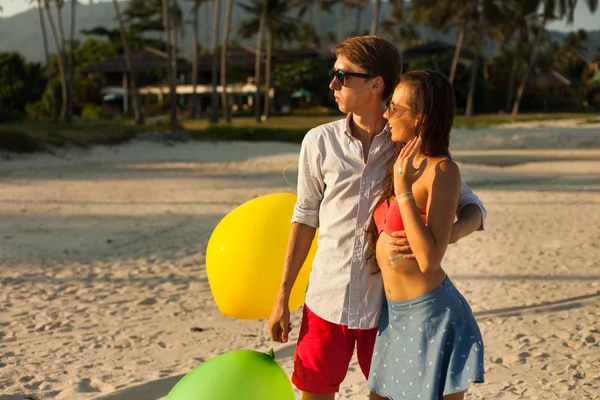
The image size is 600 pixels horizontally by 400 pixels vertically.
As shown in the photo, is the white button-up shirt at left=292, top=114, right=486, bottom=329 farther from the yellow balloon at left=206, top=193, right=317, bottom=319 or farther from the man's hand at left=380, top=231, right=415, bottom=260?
the yellow balloon at left=206, top=193, right=317, bottom=319

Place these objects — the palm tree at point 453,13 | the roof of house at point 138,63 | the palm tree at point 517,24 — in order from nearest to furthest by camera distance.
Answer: the palm tree at point 453,13 < the palm tree at point 517,24 < the roof of house at point 138,63

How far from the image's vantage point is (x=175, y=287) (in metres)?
7.41

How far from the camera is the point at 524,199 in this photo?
544 inches

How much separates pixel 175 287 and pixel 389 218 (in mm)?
5015

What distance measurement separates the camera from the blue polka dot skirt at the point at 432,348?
2568 mm

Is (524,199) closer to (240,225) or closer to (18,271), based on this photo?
(18,271)

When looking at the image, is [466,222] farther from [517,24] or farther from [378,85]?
[517,24]

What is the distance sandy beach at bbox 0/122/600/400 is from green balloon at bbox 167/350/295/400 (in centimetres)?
95

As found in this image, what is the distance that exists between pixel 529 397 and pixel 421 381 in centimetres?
206

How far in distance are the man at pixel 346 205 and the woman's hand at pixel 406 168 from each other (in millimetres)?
277

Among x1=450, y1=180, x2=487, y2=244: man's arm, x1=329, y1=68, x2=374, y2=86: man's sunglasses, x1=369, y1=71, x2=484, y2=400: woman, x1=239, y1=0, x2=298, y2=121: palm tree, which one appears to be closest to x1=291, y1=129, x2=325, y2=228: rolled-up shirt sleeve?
x1=329, y1=68, x2=374, y2=86: man's sunglasses

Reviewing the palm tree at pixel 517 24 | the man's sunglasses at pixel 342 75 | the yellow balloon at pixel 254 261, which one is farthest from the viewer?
the palm tree at pixel 517 24

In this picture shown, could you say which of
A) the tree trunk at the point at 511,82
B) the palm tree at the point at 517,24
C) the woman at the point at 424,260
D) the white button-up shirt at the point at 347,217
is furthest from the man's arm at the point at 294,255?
the tree trunk at the point at 511,82

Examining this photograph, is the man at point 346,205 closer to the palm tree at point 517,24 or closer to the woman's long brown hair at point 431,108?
the woman's long brown hair at point 431,108
